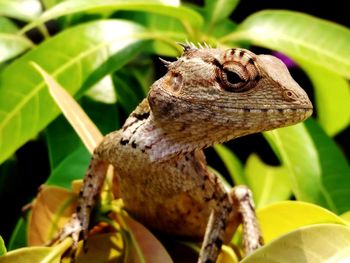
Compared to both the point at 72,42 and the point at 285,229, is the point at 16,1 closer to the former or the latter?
the point at 72,42

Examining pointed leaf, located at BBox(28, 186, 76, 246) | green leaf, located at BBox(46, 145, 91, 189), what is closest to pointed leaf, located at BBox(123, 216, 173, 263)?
pointed leaf, located at BBox(28, 186, 76, 246)

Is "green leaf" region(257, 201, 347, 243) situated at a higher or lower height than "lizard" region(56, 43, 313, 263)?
lower

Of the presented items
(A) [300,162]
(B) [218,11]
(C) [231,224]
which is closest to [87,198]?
(C) [231,224]

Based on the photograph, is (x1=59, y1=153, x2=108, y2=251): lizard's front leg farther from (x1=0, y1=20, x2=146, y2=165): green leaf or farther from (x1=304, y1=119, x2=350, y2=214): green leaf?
(x1=304, y1=119, x2=350, y2=214): green leaf

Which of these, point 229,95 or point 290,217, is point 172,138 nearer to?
point 229,95

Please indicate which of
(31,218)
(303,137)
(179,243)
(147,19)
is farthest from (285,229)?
(147,19)

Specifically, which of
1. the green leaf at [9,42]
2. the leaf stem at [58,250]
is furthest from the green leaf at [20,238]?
the green leaf at [9,42]
